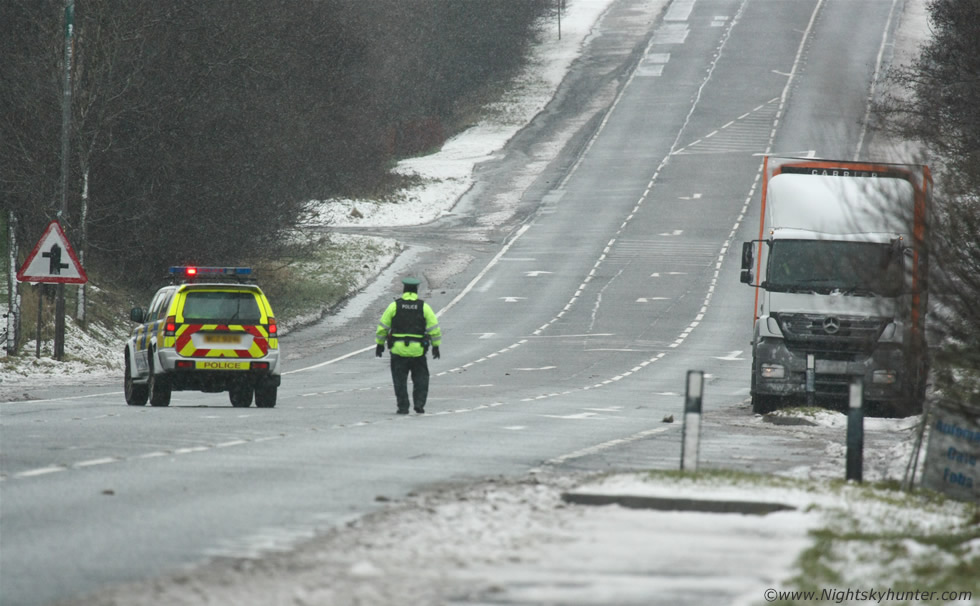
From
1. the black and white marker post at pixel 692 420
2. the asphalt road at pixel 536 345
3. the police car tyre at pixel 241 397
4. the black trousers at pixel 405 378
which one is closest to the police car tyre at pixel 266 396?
the police car tyre at pixel 241 397

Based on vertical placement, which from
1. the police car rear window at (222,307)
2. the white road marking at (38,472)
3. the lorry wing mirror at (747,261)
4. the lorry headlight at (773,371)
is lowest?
the white road marking at (38,472)

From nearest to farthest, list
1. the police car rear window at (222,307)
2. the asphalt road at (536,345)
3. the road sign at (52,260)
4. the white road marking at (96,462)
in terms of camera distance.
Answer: the asphalt road at (536,345)
the white road marking at (96,462)
the police car rear window at (222,307)
the road sign at (52,260)

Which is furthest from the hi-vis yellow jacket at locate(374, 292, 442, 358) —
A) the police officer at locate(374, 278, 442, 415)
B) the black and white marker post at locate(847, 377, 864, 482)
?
the black and white marker post at locate(847, 377, 864, 482)

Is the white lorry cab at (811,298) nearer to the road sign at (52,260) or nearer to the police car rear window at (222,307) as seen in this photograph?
the police car rear window at (222,307)

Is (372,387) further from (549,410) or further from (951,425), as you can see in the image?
(951,425)

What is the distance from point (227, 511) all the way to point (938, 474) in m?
5.57

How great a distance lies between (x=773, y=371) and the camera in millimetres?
22547

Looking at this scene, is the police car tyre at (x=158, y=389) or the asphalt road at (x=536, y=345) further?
the police car tyre at (x=158, y=389)

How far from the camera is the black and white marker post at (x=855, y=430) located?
11945 mm

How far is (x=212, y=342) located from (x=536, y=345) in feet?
58.9

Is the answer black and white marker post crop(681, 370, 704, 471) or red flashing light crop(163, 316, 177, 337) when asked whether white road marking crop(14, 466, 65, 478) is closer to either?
black and white marker post crop(681, 370, 704, 471)

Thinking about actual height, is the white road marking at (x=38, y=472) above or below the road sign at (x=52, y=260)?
below

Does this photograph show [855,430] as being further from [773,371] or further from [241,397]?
[241,397]

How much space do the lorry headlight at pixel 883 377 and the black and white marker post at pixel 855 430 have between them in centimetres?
1001
